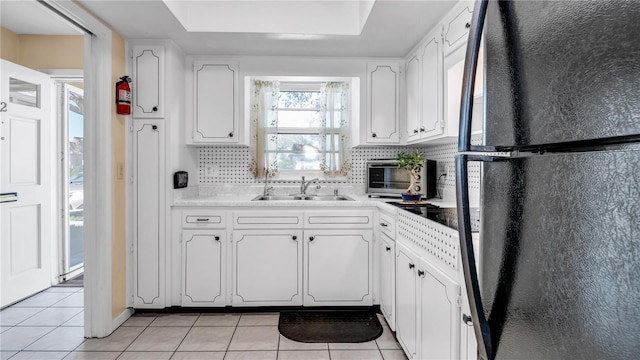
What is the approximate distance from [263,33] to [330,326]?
2.24m

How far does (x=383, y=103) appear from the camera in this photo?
310 cm

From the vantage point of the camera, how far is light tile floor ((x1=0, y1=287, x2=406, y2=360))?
7.10ft

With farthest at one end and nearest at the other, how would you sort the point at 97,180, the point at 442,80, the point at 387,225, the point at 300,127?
the point at 300,127
the point at 387,225
the point at 97,180
the point at 442,80

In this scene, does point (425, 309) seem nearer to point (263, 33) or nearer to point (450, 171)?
point (450, 171)

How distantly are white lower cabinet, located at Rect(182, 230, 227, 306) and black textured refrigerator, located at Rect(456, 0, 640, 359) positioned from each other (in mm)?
2360

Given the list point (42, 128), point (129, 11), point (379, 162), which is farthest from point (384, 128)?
point (42, 128)

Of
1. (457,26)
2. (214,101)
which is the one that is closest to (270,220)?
(214,101)

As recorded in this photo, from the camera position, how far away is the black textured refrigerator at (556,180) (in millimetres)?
433

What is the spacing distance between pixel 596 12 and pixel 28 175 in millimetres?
3913

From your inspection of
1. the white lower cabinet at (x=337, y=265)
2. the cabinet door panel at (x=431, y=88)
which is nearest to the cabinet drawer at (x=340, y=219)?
the white lower cabinet at (x=337, y=265)

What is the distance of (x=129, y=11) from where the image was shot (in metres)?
2.24

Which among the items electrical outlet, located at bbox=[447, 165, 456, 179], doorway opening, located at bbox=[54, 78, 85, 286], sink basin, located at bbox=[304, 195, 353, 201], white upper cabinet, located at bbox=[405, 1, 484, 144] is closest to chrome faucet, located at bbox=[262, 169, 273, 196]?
sink basin, located at bbox=[304, 195, 353, 201]

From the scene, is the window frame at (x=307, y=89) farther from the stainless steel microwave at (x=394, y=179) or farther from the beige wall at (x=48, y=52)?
the beige wall at (x=48, y=52)

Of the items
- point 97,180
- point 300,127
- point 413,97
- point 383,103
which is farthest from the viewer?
point 300,127
